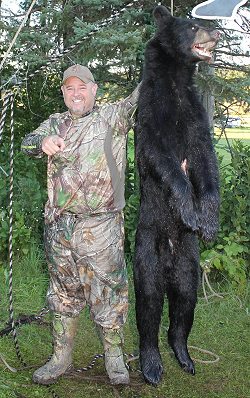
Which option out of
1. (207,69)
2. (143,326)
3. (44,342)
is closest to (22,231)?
(44,342)

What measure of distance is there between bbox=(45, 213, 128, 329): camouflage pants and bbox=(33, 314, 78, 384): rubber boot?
3.7 inches

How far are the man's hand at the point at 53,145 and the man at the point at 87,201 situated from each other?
44 mm

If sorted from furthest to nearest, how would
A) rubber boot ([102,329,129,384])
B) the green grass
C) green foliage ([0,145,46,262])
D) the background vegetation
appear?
green foliage ([0,145,46,262]), the background vegetation, the green grass, rubber boot ([102,329,129,384])

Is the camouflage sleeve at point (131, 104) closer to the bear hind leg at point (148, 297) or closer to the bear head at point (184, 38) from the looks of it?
the bear head at point (184, 38)

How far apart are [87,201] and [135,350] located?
1.62 m

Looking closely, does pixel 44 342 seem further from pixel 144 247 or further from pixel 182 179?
pixel 182 179

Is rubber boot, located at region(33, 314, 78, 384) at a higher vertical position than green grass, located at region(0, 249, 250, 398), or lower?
higher

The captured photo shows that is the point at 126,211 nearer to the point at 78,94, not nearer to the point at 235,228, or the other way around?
the point at 235,228

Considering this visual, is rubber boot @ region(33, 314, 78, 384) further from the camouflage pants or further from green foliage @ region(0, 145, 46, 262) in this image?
green foliage @ region(0, 145, 46, 262)

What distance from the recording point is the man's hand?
3.22m

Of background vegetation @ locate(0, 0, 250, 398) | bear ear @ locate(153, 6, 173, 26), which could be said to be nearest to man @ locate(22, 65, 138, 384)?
bear ear @ locate(153, 6, 173, 26)

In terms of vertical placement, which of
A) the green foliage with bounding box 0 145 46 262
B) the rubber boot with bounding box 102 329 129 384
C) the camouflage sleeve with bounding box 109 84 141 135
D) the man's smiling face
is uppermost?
the man's smiling face

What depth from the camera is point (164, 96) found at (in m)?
3.17

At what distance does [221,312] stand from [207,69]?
2.71 metres
